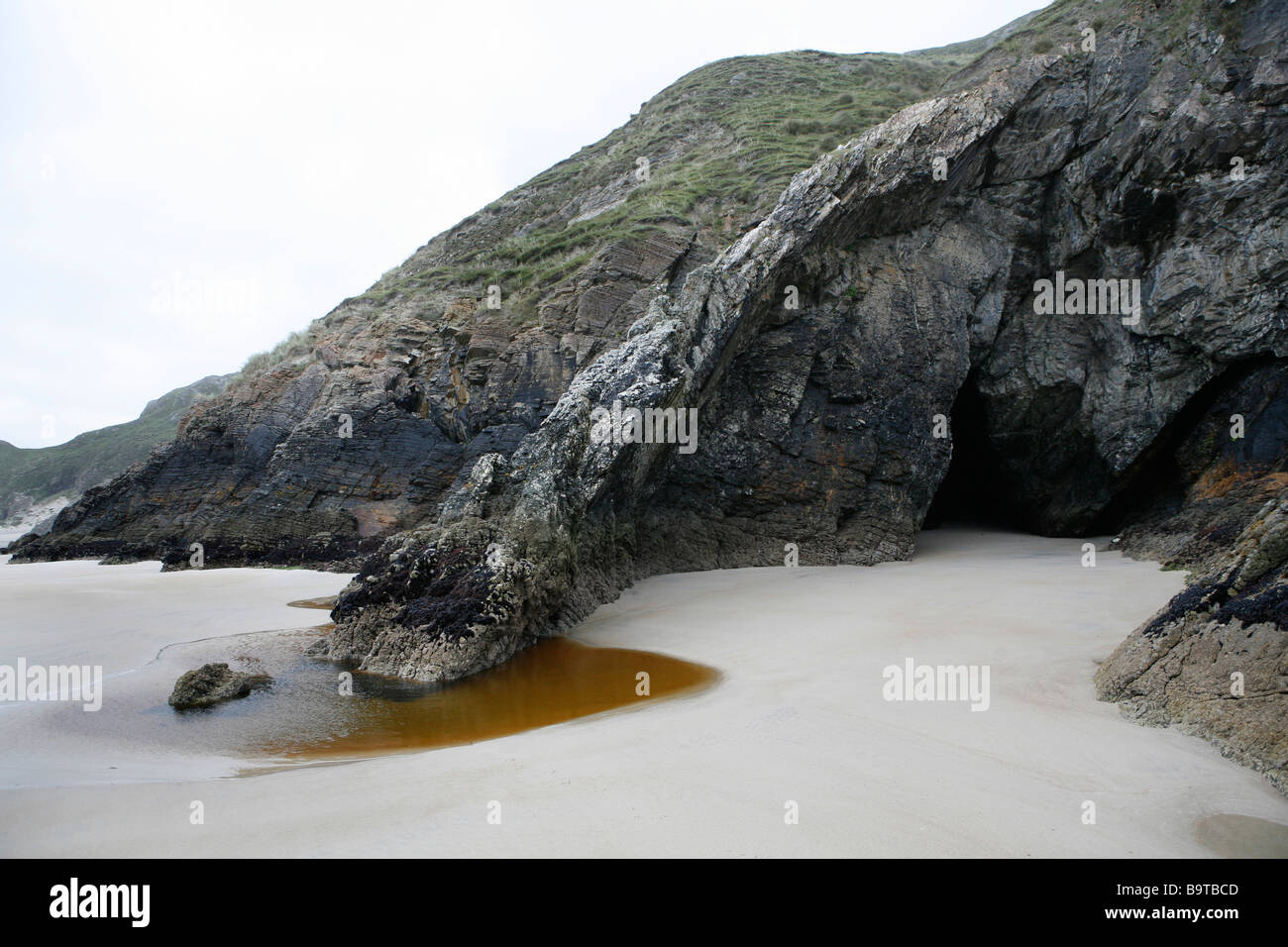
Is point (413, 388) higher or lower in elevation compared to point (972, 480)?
higher

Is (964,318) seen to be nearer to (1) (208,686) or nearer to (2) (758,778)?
(2) (758,778)

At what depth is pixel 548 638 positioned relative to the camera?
9.29 m

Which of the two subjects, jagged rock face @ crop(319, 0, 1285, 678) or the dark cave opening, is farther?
the dark cave opening

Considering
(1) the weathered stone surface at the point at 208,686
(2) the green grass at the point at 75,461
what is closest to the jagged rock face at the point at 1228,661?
(1) the weathered stone surface at the point at 208,686

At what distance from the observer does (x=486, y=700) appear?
21.6ft

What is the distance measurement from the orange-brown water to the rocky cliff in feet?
2.85

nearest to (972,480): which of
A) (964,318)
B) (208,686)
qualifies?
(964,318)

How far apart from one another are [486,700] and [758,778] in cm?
354

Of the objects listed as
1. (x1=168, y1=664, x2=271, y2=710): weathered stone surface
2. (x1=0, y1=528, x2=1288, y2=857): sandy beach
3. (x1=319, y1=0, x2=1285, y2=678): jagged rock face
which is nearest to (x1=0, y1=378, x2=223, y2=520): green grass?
(x1=319, y1=0, x2=1285, y2=678): jagged rock face

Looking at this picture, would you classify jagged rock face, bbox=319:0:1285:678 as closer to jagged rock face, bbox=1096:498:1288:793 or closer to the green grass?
jagged rock face, bbox=1096:498:1288:793

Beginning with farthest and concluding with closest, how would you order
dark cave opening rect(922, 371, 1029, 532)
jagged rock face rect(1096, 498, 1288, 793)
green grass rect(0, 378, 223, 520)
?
green grass rect(0, 378, 223, 520) < dark cave opening rect(922, 371, 1029, 532) < jagged rock face rect(1096, 498, 1288, 793)

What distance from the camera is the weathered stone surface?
6.21 m

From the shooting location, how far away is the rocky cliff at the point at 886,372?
10.6m
